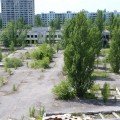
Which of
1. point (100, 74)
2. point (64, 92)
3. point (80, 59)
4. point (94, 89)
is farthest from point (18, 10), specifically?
point (64, 92)

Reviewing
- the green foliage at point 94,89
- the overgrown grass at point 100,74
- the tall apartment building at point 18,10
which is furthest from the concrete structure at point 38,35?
the tall apartment building at point 18,10

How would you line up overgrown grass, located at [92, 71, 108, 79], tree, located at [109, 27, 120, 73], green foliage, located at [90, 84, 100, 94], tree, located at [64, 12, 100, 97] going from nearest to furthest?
tree, located at [64, 12, 100, 97]
green foliage, located at [90, 84, 100, 94]
overgrown grass, located at [92, 71, 108, 79]
tree, located at [109, 27, 120, 73]

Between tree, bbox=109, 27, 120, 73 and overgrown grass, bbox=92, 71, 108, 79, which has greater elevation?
tree, bbox=109, 27, 120, 73

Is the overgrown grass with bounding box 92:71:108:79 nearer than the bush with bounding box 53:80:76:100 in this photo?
No

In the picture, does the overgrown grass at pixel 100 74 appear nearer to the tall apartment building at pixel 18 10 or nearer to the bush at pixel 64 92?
the bush at pixel 64 92

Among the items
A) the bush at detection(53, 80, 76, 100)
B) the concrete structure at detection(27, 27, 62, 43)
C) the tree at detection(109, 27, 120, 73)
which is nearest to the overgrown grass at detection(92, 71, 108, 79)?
the tree at detection(109, 27, 120, 73)

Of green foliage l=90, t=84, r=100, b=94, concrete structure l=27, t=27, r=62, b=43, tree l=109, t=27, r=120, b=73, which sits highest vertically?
tree l=109, t=27, r=120, b=73

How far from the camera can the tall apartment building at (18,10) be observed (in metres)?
120

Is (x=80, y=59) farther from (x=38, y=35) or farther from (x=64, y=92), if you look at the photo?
(x=38, y=35)

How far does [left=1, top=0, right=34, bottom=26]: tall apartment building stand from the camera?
120 m

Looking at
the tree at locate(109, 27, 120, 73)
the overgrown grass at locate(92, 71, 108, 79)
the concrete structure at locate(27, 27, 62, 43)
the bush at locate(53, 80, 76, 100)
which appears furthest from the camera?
the concrete structure at locate(27, 27, 62, 43)

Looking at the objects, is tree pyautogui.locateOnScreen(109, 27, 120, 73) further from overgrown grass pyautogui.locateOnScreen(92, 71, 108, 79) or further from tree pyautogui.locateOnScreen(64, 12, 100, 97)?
tree pyautogui.locateOnScreen(64, 12, 100, 97)

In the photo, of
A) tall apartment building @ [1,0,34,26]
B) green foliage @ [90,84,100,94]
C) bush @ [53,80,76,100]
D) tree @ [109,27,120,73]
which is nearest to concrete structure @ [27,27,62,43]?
tree @ [109,27,120,73]

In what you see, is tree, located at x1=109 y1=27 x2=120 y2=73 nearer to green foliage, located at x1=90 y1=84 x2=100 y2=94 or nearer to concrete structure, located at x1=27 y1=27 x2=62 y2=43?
green foliage, located at x1=90 y1=84 x2=100 y2=94
